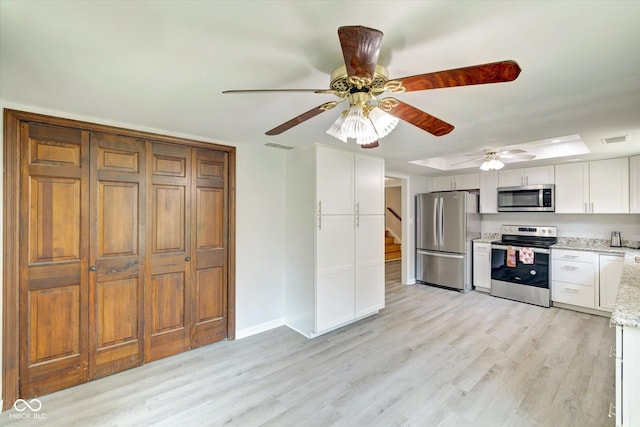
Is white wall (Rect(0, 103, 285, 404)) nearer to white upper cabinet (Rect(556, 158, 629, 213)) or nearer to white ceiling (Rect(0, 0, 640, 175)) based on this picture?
white ceiling (Rect(0, 0, 640, 175))

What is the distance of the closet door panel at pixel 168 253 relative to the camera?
261 centimetres

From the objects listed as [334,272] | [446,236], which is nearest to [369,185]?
[334,272]

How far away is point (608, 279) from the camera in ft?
11.8

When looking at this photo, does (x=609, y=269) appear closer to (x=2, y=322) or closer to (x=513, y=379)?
(x=513, y=379)

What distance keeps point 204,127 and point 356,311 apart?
8.86 feet

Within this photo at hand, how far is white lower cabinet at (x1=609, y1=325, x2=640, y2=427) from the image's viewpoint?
1.44 meters

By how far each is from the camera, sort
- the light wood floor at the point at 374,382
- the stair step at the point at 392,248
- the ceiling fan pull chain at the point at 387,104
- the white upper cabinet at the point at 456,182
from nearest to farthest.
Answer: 1. the ceiling fan pull chain at the point at 387,104
2. the light wood floor at the point at 374,382
3. the white upper cabinet at the point at 456,182
4. the stair step at the point at 392,248

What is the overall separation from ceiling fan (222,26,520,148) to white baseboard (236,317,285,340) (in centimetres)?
239

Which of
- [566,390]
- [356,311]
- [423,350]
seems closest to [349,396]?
[423,350]

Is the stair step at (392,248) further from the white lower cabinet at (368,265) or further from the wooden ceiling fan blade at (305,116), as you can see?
the wooden ceiling fan blade at (305,116)

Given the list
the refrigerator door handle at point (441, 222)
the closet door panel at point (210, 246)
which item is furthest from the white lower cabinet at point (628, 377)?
the refrigerator door handle at point (441, 222)

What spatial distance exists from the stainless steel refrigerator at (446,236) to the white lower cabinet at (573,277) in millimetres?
1166

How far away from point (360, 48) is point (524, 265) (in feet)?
15.1

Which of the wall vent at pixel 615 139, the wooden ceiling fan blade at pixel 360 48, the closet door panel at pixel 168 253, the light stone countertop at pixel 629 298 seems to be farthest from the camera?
the wall vent at pixel 615 139
